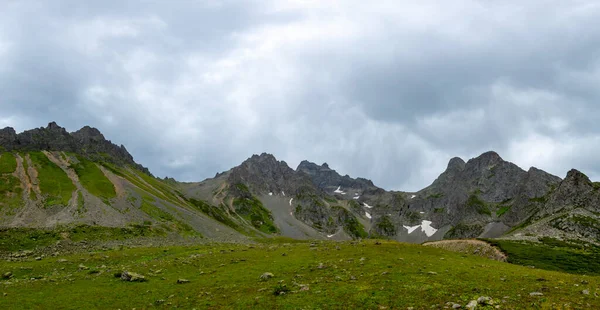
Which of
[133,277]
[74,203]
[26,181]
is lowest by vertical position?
[133,277]

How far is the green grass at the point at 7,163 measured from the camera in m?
162

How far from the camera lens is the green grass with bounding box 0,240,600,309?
23594 millimetres

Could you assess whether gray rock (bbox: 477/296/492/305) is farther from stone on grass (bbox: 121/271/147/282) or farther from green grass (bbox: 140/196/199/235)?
green grass (bbox: 140/196/199/235)

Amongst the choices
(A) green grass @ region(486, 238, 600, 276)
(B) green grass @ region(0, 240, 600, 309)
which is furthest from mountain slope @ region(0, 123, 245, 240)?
(A) green grass @ region(486, 238, 600, 276)

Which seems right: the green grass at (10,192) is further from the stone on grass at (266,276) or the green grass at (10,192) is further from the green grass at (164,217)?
the stone on grass at (266,276)

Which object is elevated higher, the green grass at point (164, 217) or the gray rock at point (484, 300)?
the green grass at point (164, 217)

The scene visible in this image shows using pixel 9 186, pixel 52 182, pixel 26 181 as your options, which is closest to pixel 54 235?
pixel 9 186

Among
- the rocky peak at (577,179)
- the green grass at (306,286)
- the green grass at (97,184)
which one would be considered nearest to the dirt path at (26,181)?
the green grass at (97,184)

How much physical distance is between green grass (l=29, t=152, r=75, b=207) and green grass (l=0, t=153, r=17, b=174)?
892 centimetres

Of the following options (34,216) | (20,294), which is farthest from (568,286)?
(34,216)

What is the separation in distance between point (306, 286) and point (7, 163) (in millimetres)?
206413

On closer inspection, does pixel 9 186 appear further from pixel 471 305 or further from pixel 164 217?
pixel 471 305

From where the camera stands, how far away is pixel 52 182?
529 ft

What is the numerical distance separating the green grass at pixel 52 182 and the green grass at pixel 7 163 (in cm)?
892
